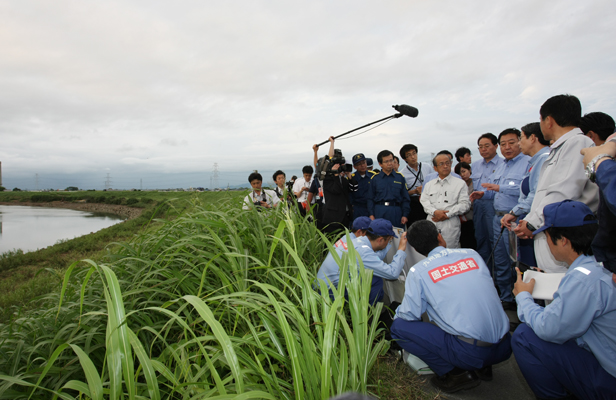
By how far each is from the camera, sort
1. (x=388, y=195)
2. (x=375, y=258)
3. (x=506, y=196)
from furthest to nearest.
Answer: (x=388, y=195), (x=506, y=196), (x=375, y=258)

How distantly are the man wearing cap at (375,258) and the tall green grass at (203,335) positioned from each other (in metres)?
0.31

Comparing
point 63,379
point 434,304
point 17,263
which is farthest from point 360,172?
point 17,263

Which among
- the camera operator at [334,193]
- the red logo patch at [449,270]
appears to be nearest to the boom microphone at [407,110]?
the camera operator at [334,193]

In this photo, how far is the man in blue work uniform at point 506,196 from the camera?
3.51 metres

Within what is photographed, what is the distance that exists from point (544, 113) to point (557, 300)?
61.9 inches

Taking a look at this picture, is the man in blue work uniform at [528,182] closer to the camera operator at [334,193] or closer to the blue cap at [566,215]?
the blue cap at [566,215]

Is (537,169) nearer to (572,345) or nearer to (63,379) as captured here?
(572,345)

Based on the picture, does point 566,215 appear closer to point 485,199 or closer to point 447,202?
point 447,202

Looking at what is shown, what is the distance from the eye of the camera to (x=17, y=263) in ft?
40.3

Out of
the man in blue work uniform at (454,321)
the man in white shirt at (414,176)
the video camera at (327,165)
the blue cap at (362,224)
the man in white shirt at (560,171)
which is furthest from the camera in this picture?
the man in white shirt at (414,176)

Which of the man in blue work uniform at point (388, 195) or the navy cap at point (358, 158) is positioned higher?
the navy cap at point (358, 158)

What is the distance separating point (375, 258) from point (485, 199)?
2.14 m

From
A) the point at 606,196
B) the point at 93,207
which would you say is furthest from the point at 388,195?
the point at 93,207

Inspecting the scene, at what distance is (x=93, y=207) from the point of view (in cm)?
4941
